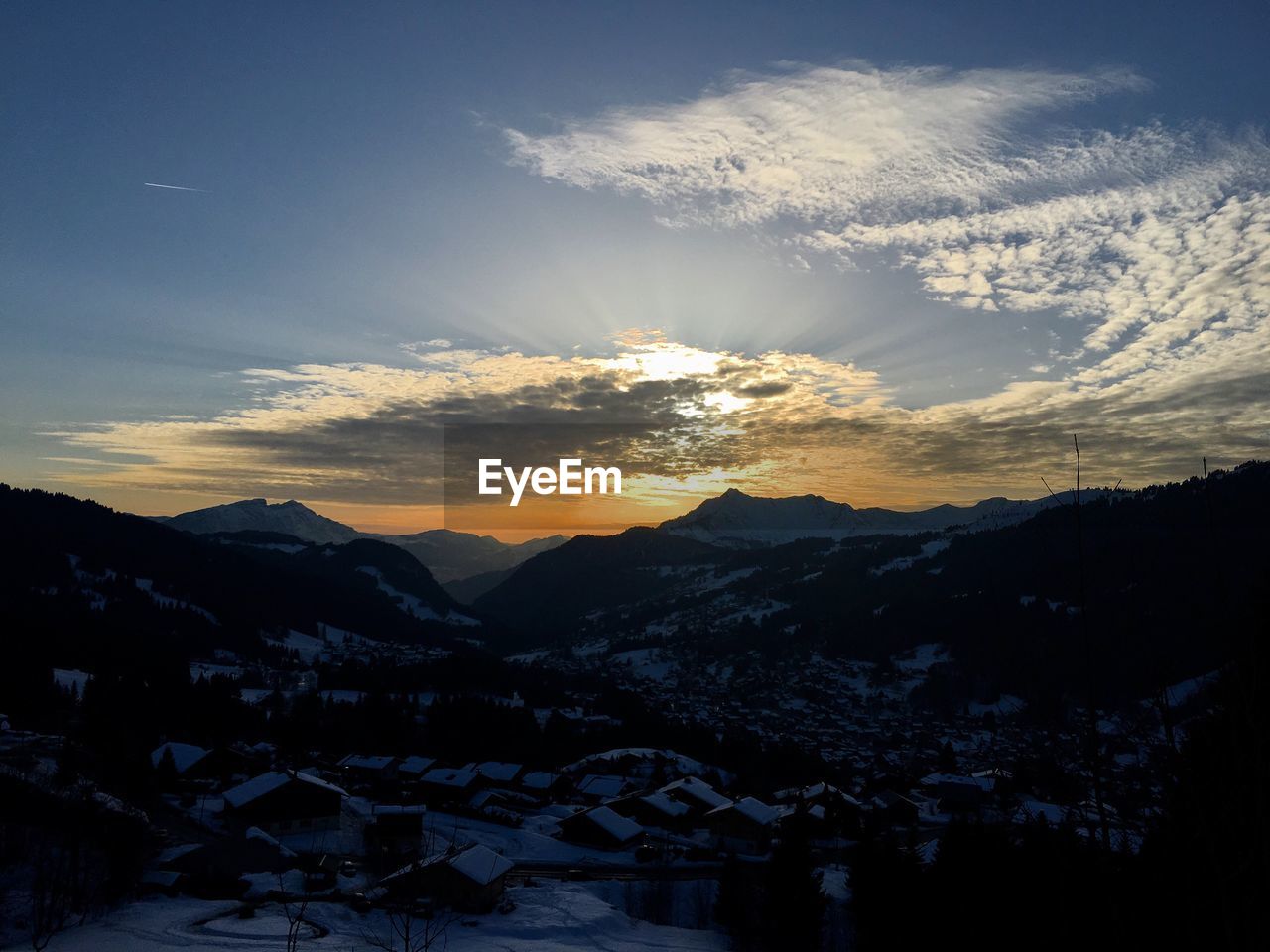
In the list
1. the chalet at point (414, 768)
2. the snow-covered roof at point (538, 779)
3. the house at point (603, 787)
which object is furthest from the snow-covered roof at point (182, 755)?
the house at point (603, 787)

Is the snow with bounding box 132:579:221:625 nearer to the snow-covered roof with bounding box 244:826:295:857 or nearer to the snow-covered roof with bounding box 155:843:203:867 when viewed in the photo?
the snow-covered roof with bounding box 244:826:295:857

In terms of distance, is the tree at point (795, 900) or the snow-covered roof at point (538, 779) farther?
the snow-covered roof at point (538, 779)

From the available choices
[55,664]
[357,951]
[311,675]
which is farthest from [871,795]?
[311,675]

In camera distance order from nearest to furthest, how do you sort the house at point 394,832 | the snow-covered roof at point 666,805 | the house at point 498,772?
the house at point 394,832
the snow-covered roof at point 666,805
the house at point 498,772

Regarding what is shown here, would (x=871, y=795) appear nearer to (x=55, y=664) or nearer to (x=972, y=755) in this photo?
(x=972, y=755)

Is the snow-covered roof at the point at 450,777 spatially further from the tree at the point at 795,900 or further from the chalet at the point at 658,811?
the tree at the point at 795,900

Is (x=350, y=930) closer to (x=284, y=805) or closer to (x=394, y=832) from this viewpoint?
(x=394, y=832)

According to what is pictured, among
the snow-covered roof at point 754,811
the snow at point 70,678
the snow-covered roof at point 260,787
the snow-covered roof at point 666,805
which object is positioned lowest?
the snow-covered roof at point 666,805

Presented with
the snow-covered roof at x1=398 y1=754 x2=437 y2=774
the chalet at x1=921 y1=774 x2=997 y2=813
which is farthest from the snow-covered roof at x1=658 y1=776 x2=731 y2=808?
the snow-covered roof at x1=398 y1=754 x2=437 y2=774
